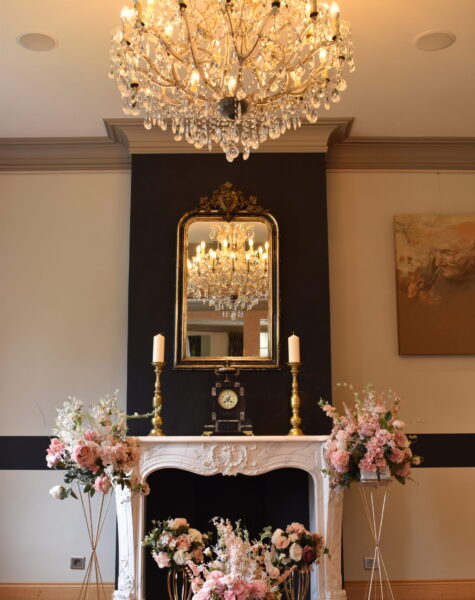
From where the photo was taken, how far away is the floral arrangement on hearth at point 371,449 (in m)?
3.63

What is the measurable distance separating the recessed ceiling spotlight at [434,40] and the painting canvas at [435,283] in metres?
1.39

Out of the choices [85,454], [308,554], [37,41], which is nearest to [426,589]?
[308,554]

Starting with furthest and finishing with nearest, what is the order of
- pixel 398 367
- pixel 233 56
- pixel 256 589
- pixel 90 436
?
pixel 398 367
pixel 90 436
pixel 233 56
pixel 256 589

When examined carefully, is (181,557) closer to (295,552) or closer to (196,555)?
(196,555)

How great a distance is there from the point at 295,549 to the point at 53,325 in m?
2.60

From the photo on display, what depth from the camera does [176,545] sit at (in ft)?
10.1

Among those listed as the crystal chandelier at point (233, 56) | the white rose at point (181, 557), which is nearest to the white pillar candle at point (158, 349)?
the white rose at point (181, 557)

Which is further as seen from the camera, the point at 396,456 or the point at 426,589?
the point at 426,589

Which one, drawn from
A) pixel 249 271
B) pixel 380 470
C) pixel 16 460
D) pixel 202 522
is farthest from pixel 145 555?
pixel 249 271

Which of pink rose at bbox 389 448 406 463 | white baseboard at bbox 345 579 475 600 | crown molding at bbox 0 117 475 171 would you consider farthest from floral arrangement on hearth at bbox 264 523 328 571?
crown molding at bbox 0 117 475 171

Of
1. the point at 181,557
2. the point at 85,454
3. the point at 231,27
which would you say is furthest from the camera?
the point at 85,454

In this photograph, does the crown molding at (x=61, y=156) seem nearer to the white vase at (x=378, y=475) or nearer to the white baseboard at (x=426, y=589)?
the white vase at (x=378, y=475)

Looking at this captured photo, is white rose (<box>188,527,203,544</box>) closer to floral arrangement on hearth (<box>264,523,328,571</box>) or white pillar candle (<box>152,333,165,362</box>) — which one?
floral arrangement on hearth (<box>264,523,328,571</box>)

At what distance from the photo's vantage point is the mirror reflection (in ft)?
15.3
